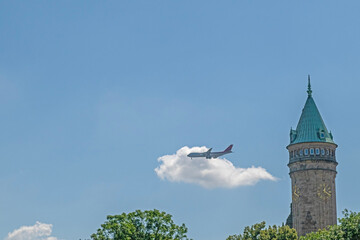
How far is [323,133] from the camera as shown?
395ft

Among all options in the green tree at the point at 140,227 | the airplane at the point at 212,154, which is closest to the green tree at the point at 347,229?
the green tree at the point at 140,227

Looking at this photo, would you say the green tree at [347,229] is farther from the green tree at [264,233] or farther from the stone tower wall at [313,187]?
the stone tower wall at [313,187]

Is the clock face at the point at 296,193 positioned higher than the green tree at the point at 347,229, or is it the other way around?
the clock face at the point at 296,193

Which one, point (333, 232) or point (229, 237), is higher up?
point (229, 237)

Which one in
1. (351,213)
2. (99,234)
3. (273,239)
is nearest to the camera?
(351,213)

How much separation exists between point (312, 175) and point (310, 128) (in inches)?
304

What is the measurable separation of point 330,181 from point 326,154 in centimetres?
435

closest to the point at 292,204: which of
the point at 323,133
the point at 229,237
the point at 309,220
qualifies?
the point at 309,220

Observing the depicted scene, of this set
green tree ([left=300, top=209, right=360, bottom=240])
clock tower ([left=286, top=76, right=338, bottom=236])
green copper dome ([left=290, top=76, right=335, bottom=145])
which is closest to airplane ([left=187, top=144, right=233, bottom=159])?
green copper dome ([left=290, top=76, right=335, bottom=145])

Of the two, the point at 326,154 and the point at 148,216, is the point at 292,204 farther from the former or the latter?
the point at 148,216

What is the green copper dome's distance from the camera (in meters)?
120

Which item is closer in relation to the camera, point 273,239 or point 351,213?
point 351,213

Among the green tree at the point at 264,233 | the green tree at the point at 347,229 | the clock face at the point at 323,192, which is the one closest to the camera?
the green tree at the point at 347,229

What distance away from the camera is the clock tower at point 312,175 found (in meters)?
117
